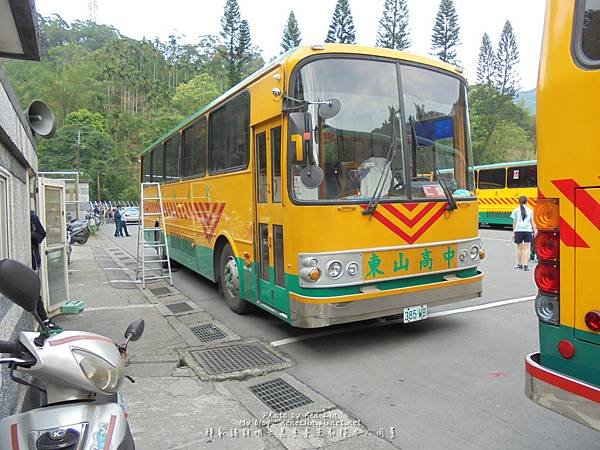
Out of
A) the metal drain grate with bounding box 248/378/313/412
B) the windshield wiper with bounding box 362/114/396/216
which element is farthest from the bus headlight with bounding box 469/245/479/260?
the metal drain grate with bounding box 248/378/313/412

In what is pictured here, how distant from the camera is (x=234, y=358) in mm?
5176

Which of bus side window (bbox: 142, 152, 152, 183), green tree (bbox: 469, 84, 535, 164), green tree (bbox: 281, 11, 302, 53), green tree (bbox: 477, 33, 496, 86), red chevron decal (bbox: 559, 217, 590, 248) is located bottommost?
red chevron decal (bbox: 559, 217, 590, 248)

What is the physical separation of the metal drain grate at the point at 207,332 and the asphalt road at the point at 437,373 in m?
0.28

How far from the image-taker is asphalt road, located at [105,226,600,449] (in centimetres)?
347

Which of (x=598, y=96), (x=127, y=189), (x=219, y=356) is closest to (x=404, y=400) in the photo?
(x=219, y=356)

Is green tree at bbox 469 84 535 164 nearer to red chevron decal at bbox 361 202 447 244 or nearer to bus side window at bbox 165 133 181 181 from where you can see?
bus side window at bbox 165 133 181 181

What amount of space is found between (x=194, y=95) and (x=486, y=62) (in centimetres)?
3754

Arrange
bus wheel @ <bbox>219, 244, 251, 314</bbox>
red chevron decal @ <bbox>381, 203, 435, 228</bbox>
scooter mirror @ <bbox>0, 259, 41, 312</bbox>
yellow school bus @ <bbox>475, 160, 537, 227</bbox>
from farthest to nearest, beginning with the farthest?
yellow school bus @ <bbox>475, 160, 537, 227</bbox> < bus wheel @ <bbox>219, 244, 251, 314</bbox> < red chevron decal @ <bbox>381, 203, 435, 228</bbox> < scooter mirror @ <bbox>0, 259, 41, 312</bbox>

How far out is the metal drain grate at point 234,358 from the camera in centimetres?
489

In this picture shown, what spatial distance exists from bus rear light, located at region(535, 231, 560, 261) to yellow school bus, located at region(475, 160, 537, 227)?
20.1 m

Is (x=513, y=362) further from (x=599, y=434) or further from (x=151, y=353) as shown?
(x=151, y=353)

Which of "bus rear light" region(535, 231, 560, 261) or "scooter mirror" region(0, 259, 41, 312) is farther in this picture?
"bus rear light" region(535, 231, 560, 261)

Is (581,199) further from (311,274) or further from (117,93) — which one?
(117,93)

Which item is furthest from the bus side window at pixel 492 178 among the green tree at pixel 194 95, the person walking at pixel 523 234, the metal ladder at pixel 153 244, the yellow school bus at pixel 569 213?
the green tree at pixel 194 95
